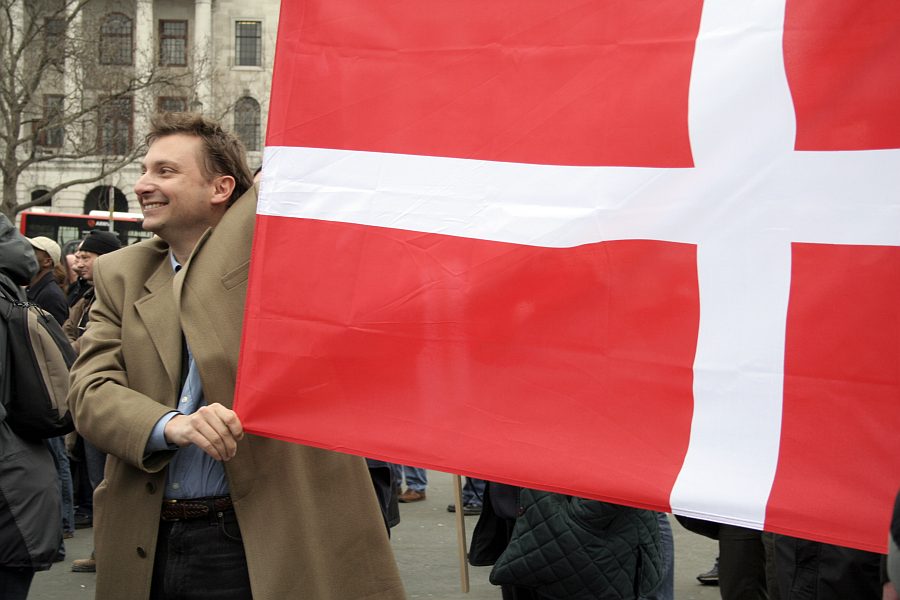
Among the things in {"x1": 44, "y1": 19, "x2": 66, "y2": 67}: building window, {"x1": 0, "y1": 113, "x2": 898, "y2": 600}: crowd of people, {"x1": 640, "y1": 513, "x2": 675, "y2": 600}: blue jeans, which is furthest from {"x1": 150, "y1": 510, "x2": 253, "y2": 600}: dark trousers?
{"x1": 44, "y1": 19, "x2": 66, "y2": 67}: building window

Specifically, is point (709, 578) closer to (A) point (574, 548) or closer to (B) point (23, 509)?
(A) point (574, 548)

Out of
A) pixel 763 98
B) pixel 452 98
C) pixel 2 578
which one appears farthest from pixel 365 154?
pixel 2 578

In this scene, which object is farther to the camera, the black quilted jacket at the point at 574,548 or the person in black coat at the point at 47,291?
the person in black coat at the point at 47,291

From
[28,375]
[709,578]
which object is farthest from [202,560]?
[709,578]

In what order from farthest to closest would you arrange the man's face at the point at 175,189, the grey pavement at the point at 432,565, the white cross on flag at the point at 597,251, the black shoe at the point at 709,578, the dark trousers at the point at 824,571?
1. the black shoe at the point at 709,578
2. the grey pavement at the point at 432,565
3. the dark trousers at the point at 824,571
4. the man's face at the point at 175,189
5. the white cross on flag at the point at 597,251

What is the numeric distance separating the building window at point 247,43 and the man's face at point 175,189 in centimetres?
5066

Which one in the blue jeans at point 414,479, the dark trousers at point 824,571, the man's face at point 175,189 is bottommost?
the blue jeans at point 414,479

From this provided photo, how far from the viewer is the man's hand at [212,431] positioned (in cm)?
245

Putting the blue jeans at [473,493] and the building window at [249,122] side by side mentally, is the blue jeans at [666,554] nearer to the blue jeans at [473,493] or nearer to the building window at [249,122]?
the blue jeans at [473,493]

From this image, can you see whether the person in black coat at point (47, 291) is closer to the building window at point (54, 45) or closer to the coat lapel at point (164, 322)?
the coat lapel at point (164, 322)

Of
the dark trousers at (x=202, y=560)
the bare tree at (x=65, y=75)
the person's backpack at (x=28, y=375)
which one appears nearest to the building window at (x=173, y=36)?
the bare tree at (x=65, y=75)

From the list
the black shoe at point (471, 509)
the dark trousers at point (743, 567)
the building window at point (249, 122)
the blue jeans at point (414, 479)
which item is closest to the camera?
the dark trousers at point (743, 567)

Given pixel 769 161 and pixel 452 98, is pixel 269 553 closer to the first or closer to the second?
pixel 452 98

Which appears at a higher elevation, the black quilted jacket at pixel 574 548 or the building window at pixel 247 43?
the building window at pixel 247 43
